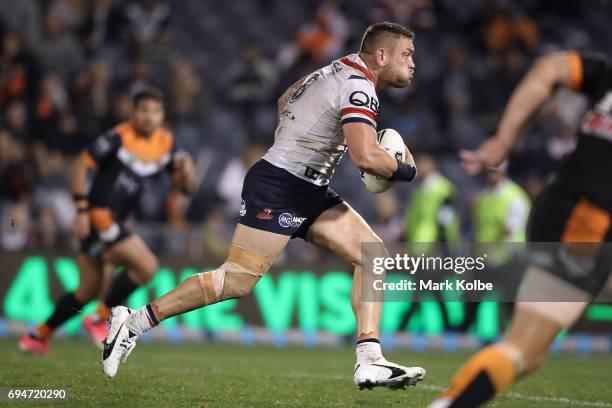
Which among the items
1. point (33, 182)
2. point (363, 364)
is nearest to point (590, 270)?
point (363, 364)

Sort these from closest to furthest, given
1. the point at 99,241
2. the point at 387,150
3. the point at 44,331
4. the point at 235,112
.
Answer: the point at 387,150, the point at 44,331, the point at 99,241, the point at 235,112

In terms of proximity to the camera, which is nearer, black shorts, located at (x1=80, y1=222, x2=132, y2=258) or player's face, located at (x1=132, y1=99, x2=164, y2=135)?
black shorts, located at (x1=80, y1=222, x2=132, y2=258)

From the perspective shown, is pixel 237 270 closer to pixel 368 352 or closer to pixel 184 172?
pixel 368 352

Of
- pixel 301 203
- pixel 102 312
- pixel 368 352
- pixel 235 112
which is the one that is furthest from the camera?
pixel 235 112

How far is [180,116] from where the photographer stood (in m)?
17.2

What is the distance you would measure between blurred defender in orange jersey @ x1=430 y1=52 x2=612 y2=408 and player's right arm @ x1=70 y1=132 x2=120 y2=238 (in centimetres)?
616

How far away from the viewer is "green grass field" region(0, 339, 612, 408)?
6.67 metres

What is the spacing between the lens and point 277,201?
6688mm

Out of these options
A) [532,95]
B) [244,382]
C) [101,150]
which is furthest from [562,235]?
[101,150]

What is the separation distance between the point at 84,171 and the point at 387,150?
175 inches

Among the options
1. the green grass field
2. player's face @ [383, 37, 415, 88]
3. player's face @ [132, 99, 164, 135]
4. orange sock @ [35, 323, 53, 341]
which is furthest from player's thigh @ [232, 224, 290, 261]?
orange sock @ [35, 323, 53, 341]

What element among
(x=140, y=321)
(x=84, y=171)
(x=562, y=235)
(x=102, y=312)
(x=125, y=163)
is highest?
(x=125, y=163)

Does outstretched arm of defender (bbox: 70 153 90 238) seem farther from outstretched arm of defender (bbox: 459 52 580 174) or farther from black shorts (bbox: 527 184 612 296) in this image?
black shorts (bbox: 527 184 612 296)

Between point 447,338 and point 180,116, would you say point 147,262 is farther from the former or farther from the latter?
point 180,116
